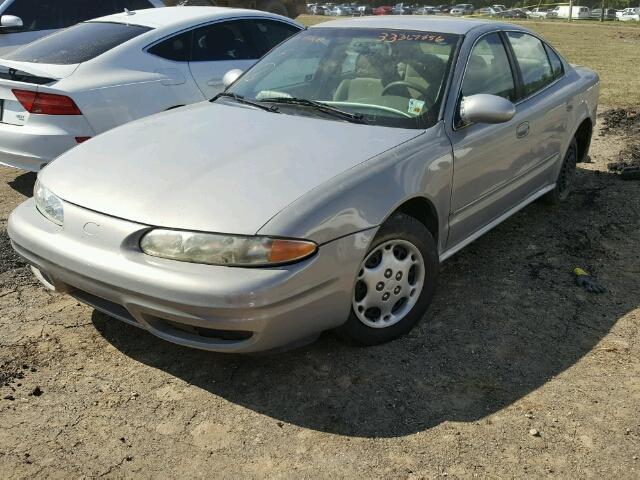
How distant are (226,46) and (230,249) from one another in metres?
3.99

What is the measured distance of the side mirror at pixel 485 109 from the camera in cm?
355

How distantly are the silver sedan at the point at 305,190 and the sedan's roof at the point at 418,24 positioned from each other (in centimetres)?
3

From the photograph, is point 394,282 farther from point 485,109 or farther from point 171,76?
point 171,76

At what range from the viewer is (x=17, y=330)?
3.48m

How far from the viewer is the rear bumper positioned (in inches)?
193

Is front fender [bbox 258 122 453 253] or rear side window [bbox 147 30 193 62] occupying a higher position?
rear side window [bbox 147 30 193 62]

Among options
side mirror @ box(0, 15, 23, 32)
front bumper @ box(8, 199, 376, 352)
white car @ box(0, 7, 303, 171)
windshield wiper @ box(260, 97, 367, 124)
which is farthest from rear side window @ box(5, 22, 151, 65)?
front bumper @ box(8, 199, 376, 352)

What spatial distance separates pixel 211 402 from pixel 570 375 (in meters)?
1.73

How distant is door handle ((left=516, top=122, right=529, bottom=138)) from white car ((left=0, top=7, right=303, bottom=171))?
2865 millimetres

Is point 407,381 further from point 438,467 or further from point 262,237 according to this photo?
point 262,237

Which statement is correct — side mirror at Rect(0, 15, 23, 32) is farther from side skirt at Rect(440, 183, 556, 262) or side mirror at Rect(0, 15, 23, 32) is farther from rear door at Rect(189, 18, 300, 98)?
side skirt at Rect(440, 183, 556, 262)

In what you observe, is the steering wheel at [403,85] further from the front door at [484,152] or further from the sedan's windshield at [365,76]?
the front door at [484,152]

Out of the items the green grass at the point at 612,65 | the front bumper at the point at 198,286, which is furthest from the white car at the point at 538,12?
the front bumper at the point at 198,286

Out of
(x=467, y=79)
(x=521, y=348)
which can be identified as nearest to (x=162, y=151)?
(x=467, y=79)
